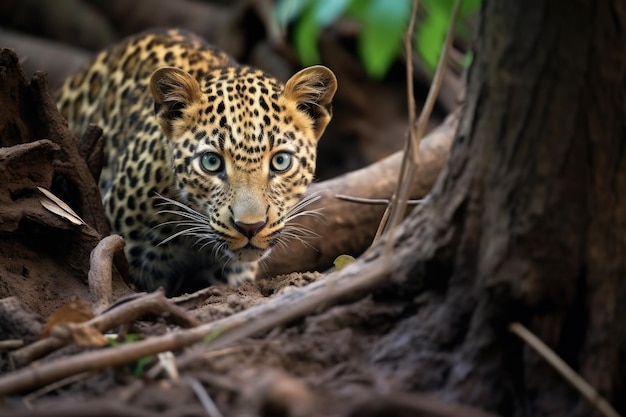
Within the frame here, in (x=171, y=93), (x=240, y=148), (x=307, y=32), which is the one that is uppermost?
(x=307, y=32)

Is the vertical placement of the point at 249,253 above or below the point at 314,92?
below

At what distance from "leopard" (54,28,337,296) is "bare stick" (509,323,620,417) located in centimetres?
218

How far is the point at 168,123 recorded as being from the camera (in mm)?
5105

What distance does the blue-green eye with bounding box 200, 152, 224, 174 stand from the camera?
16.0 feet

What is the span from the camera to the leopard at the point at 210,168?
4773 mm

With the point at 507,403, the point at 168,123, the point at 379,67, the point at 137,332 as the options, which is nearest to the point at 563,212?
the point at 507,403

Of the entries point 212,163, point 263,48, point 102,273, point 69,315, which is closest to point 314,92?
point 212,163

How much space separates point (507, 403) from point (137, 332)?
131cm

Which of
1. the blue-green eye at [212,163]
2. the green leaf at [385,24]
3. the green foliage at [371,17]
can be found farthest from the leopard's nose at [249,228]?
the green leaf at [385,24]

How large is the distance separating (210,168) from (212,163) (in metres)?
0.03

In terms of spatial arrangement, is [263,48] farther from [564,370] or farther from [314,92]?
[564,370]

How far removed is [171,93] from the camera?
5027 millimetres

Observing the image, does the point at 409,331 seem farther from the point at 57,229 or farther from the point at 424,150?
the point at 424,150

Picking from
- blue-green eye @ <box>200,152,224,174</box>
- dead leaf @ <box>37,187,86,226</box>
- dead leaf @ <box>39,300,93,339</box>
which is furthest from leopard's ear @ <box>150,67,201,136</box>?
dead leaf @ <box>39,300,93,339</box>
